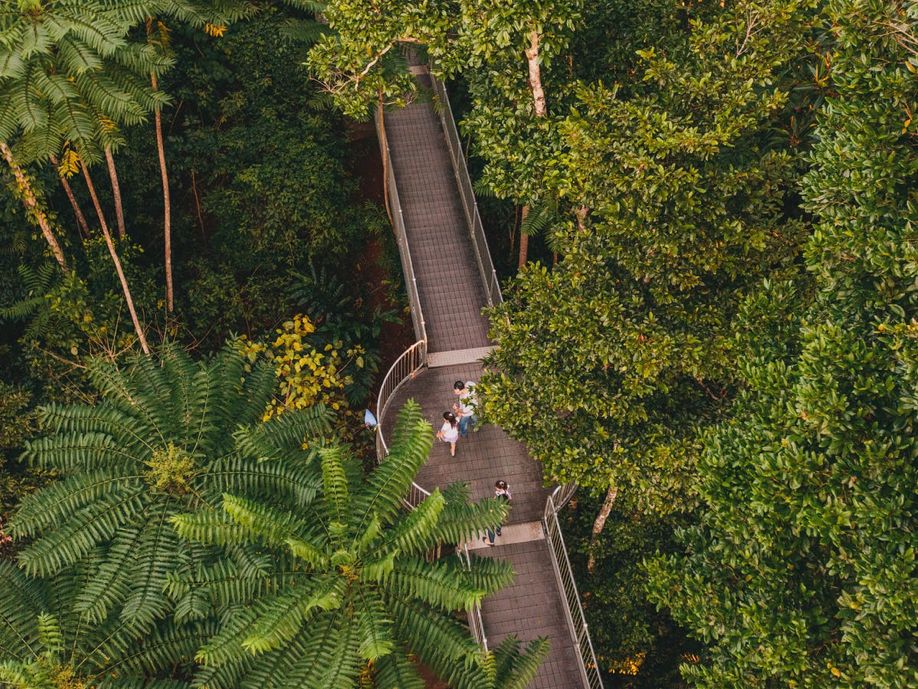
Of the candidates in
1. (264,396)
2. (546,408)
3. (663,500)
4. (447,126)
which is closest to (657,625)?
(663,500)

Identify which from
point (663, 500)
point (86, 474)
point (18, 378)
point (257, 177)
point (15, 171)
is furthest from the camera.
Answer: point (257, 177)

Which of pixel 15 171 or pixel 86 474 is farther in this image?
pixel 15 171

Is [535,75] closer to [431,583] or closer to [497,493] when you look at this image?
[497,493]

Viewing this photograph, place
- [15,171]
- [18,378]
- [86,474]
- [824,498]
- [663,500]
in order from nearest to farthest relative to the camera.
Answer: [824,498]
[86,474]
[663,500]
[15,171]
[18,378]

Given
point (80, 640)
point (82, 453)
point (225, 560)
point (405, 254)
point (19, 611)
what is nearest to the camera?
point (225, 560)

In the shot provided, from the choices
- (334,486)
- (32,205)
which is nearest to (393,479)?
(334,486)

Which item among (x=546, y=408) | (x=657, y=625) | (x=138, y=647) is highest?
A: (x=546, y=408)

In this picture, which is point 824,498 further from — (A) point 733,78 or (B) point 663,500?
(A) point 733,78
